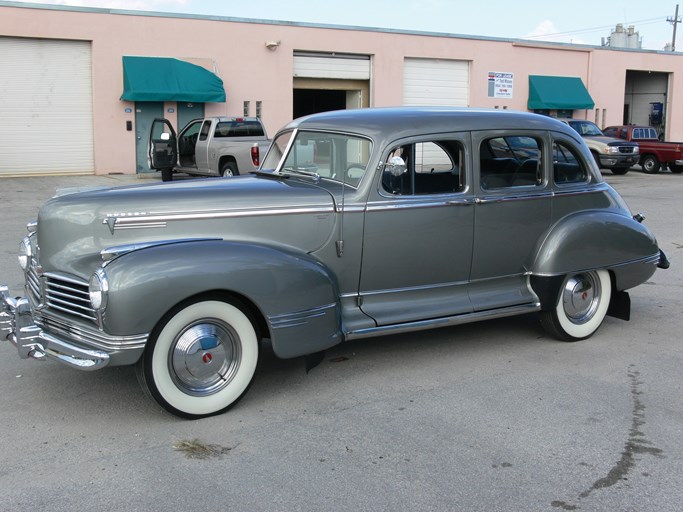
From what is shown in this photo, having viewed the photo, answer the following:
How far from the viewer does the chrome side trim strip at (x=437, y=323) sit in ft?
16.4

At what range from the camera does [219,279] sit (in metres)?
4.30

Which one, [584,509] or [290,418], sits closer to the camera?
[584,509]

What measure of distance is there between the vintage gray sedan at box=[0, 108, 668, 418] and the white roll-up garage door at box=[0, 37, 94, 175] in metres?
19.1

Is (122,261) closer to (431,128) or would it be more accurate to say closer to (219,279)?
(219,279)

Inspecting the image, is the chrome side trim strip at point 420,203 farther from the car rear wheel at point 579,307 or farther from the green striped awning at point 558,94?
the green striped awning at point 558,94

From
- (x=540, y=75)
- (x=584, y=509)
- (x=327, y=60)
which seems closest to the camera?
(x=584, y=509)

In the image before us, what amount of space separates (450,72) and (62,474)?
28.2 metres

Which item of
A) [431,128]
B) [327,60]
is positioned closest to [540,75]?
[327,60]

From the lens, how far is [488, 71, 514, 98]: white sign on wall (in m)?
30.8

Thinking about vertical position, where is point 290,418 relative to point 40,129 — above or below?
below

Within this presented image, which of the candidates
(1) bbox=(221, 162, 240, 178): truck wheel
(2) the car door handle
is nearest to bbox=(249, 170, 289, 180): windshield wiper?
(2) the car door handle

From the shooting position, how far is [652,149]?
26781mm

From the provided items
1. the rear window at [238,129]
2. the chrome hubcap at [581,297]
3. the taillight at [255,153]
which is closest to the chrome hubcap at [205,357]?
the chrome hubcap at [581,297]

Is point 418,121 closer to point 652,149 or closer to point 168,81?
point 168,81
